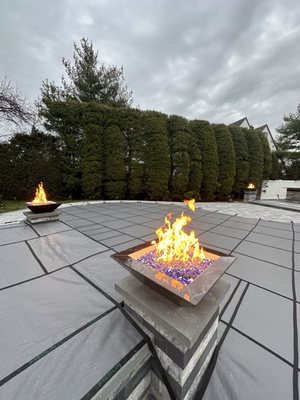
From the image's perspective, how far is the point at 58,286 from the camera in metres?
1.54

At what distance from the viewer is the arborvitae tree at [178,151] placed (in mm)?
7801

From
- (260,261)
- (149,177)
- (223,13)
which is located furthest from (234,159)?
(260,261)

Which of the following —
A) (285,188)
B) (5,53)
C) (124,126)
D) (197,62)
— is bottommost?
(285,188)

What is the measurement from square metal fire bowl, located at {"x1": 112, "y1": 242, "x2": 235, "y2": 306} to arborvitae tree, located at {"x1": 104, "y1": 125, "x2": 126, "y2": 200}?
249 inches

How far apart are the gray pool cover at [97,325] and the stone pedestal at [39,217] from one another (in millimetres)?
766

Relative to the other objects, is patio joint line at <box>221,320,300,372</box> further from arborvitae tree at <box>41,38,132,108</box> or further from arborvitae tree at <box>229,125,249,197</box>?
arborvitae tree at <box>41,38,132,108</box>

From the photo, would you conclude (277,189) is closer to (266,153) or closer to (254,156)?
(266,153)

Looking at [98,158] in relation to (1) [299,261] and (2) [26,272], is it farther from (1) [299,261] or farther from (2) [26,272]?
(1) [299,261]

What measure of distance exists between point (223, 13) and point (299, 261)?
6292mm

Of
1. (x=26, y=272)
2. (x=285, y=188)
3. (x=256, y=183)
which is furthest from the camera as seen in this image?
(x=285, y=188)

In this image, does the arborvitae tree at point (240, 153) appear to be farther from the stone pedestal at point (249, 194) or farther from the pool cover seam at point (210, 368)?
the pool cover seam at point (210, 368)

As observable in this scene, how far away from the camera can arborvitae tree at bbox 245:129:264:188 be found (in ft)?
30.0

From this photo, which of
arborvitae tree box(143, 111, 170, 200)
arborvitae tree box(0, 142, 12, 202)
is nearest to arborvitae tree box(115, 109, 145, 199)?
arborvitae tree box(143, 111, 170, 200)

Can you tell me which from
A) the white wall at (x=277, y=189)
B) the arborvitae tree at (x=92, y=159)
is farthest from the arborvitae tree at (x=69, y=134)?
the white wall at (x=277, y=189)
